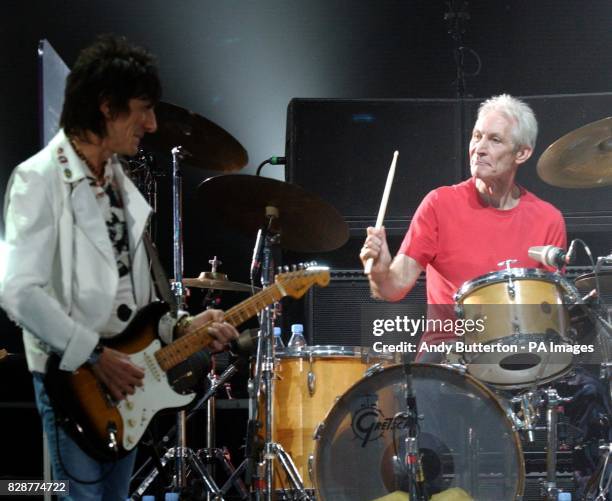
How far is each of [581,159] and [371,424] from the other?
1687 millimetres

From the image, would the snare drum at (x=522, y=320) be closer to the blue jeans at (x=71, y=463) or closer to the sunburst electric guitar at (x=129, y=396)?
the sunburst electric guitar at (x=129, y=396)

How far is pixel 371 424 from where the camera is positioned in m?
3.59


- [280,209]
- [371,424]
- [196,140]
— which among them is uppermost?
[196,140]

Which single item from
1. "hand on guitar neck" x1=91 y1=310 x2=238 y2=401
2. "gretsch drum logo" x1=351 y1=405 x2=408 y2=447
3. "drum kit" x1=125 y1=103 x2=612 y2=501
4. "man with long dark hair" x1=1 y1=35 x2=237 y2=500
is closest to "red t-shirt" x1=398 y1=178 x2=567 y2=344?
"drum kit" x1=125 y1=103 x2=612 y2=501

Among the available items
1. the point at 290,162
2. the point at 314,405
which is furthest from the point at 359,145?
the point at 314,405

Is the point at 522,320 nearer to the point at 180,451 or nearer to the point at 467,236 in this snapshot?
the point at 467,236

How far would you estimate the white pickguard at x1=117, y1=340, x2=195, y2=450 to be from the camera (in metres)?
2.50

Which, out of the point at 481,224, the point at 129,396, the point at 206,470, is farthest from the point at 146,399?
the point at 481,224

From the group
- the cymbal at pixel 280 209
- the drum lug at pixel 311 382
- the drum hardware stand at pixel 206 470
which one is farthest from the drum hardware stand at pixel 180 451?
the drum lug at pixel 311 382

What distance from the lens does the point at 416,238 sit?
4180mm

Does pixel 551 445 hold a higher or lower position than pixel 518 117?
lower

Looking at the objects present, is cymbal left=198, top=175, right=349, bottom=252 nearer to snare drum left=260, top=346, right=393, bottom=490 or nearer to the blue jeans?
snare drum left=260, top=346, right=393, bottom=490

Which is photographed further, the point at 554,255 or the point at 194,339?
the point at 554,255

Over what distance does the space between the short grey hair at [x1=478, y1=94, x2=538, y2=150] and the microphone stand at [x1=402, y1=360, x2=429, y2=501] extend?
147cm
